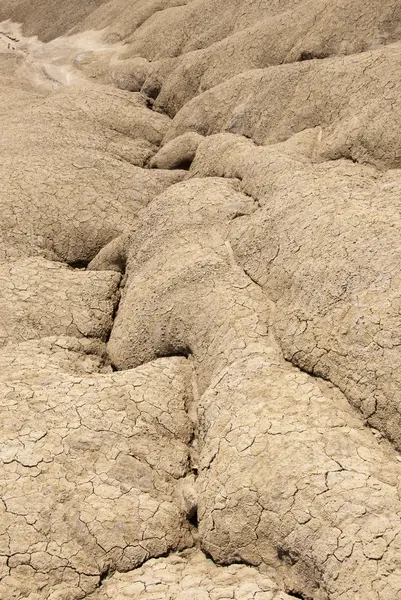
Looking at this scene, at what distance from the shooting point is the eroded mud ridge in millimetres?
3570

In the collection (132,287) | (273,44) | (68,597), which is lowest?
(68,597)

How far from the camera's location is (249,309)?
494 centimetres

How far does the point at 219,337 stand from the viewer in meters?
4.89

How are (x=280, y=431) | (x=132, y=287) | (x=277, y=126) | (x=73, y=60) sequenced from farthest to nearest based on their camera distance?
1. (x=73, y=60)
2. (x=277, y=126)
3. (x=132, y=287)
4. (x=280, y=431)

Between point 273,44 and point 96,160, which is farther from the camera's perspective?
point 273,44

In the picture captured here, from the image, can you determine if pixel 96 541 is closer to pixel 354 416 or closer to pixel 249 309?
pixel 354 416

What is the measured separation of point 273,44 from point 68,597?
7.96 metres

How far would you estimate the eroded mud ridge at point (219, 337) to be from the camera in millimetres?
3570

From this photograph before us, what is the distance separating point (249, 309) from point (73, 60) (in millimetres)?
Result: 10696

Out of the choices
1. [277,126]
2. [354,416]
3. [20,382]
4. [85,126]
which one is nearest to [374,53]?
[277,126]

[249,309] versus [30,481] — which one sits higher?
[249,309]

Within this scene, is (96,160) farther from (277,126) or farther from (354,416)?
(354,416)

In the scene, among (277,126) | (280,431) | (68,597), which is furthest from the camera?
(277,126)

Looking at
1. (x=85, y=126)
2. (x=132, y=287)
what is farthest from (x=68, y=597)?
(x=85, y=126)
